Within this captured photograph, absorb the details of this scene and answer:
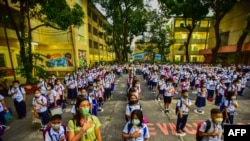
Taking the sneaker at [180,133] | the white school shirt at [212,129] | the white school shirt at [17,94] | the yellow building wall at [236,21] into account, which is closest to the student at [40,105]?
the white school shirt at [17,94]

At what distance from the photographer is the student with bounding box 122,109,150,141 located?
11.4 feet

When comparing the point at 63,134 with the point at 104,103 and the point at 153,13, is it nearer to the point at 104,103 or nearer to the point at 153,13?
the point at 104,103

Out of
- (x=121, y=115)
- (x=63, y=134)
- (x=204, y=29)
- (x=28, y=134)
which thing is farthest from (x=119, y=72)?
(x=204, y=29)

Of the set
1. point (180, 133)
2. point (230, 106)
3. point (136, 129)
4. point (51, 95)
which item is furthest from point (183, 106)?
point (51, 95)

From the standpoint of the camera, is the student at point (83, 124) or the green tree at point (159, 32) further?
the green tree at point (159, 32)

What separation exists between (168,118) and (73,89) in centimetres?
581

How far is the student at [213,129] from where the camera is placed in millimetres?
3658

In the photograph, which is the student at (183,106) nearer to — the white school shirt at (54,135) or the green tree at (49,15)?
the white school shirt at (54,135)

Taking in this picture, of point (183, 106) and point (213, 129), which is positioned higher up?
point (213, 129)

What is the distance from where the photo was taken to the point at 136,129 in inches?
141

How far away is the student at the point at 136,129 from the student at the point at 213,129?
125 cm

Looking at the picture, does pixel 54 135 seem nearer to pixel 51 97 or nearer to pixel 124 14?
pixel 51 97

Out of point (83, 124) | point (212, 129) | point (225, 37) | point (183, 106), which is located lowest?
point (183, 106)

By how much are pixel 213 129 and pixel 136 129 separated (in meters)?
1.65
